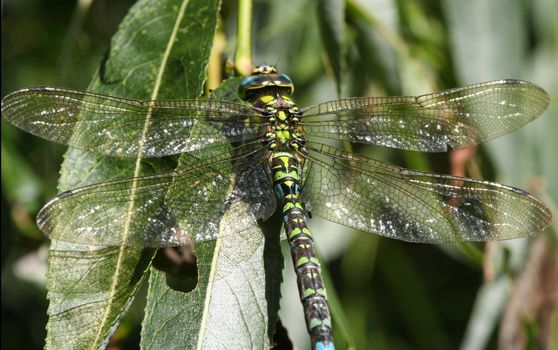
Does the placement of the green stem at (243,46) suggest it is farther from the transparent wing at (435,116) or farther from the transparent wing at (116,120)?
the transparent wing at (435,116)

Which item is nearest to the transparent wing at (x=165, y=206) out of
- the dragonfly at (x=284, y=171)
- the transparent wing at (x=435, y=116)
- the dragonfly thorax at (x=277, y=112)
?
the dragonfly at (x=284, y=171)

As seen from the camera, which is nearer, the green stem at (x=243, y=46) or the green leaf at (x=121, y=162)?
the green leaf at (x=121, y=162)

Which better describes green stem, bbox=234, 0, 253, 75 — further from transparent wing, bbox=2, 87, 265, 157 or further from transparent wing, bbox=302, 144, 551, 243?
transparent wing, bbox=302, 144, 551, 243

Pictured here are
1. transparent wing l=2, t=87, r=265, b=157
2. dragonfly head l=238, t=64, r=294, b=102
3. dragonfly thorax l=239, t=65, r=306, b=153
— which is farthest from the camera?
dragonfly thorax l=239, t=65, r=306, b=153

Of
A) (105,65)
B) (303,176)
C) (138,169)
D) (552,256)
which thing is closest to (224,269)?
(138,169)

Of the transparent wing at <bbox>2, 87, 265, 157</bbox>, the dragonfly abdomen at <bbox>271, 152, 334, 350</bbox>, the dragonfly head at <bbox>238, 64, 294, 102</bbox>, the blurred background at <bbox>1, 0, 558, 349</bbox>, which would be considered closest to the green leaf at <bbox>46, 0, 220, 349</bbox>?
the transparent wing at <bbox>2, 87, 265, 157</bbox>

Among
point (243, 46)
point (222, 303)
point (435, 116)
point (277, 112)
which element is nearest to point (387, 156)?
point (435, 116)

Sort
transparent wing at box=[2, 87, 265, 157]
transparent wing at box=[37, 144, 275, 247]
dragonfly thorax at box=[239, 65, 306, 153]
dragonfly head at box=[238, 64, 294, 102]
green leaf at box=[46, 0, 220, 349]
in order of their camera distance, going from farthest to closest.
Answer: dragonfly thorax at box=[239, 65, 306, 153], dragonfly head at box=[238, 64, 294, 102], transparent wing at box=[2, 87, 265, 157], transparent wing at box=[37, 144, 275, 247], green leaf at box=[46, 0, 220, 349]
